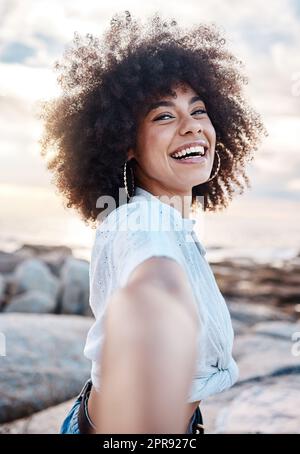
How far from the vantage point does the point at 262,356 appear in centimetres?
559

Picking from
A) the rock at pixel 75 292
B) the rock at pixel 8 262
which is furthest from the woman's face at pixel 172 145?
the rock at pixel 8 262

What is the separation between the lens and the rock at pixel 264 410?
3792 millimetres

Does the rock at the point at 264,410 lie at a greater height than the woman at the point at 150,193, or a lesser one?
lesser

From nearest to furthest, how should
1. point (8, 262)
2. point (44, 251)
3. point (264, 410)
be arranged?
point (264, 410)
point (8, 262)
point (44, 251)

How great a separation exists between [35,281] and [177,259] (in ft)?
31.1

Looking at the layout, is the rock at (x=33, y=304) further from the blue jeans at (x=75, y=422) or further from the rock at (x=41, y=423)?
the blue jeans at (x=75, y=422)

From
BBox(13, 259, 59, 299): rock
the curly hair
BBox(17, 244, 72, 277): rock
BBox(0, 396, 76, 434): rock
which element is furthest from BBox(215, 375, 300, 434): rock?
BBox(17, 244, 72, 277): rock

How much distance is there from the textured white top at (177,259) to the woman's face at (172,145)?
0.24 metres

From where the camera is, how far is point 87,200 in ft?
8.84

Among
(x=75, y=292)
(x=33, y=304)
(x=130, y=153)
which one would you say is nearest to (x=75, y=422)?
(x=130, y=153)

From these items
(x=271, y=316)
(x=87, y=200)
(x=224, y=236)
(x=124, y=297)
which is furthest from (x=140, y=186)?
(x=224, y=236)

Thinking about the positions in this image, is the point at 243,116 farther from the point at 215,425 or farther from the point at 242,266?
the point at 242,266

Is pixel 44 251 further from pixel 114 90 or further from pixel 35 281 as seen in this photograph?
pixel 114 90

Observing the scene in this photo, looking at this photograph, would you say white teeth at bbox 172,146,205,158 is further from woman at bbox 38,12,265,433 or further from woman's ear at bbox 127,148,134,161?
woman's ear at bbox 127,148,134,161
